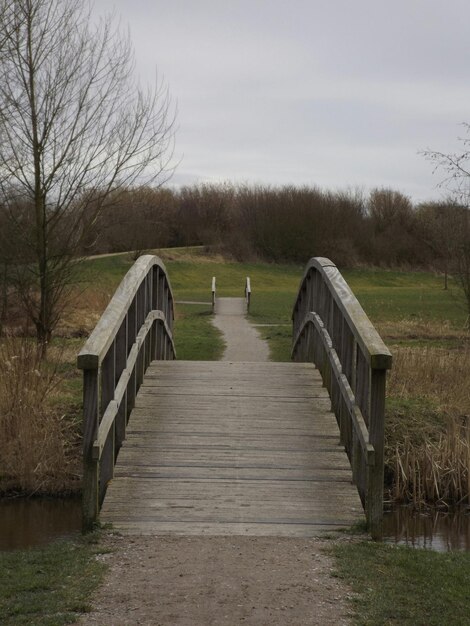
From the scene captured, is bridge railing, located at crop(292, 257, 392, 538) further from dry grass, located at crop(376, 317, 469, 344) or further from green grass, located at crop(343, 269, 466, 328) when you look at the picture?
green grass, located at crop(343, 269, 466, 328)

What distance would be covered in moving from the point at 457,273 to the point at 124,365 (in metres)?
17.8

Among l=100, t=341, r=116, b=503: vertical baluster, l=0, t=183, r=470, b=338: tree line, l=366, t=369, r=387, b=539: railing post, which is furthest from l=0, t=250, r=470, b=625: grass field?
l=0, t=183, r=470, b=338: tree line

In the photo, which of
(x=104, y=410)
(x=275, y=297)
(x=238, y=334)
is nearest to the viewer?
(x=104, y=410)

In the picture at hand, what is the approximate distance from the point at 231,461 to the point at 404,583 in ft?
7.18

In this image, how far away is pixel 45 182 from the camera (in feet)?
44.6

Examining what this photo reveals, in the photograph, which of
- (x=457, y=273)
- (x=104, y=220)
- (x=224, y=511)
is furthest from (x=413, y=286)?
(x=224, y=511)

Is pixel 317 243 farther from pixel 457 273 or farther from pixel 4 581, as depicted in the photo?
pixel 4 581

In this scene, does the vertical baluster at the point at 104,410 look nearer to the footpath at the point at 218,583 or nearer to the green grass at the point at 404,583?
the footpath at the point at 218,583

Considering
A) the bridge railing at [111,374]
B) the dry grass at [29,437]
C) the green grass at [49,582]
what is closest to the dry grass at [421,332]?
the bridge railing at [111,374]

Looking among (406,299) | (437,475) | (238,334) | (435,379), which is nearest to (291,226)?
(406,299)

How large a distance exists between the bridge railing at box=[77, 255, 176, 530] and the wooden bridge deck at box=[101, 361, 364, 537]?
138 millimetres

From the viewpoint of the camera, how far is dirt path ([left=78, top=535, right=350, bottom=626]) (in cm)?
444

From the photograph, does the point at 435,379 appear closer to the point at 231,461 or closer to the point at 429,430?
the point at 429,430

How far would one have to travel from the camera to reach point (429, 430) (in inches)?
376
